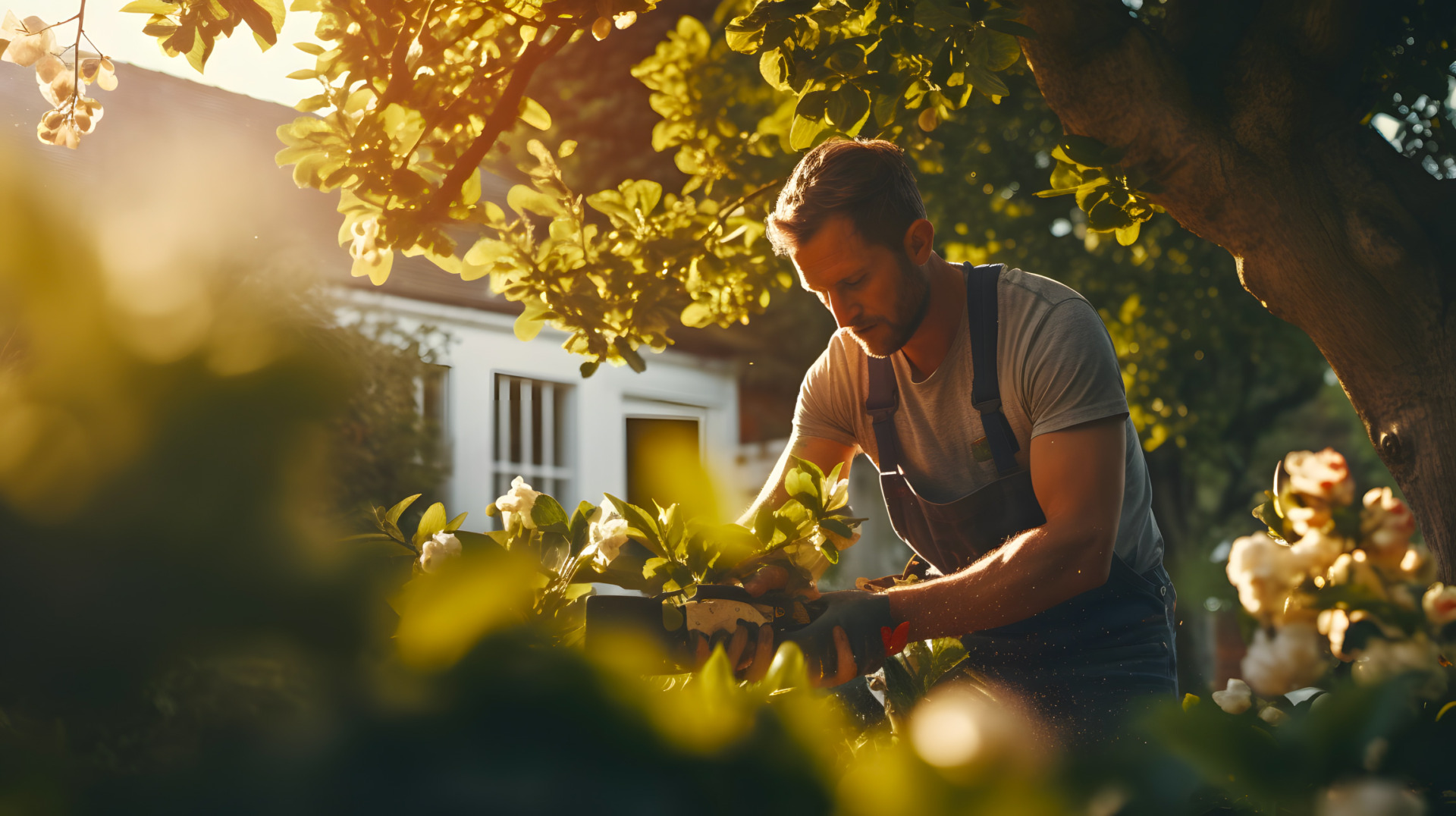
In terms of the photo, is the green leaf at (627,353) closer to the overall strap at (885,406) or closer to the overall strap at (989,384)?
the overall strap at (885,406)

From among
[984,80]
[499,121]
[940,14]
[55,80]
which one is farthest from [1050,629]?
[55,80]

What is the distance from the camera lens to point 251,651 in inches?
15.4

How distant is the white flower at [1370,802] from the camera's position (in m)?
0.50

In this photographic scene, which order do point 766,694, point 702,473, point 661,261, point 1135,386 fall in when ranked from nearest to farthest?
point 766,694 < point 702,473 < point 661,261 < point 1135,386

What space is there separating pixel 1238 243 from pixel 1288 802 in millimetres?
2048

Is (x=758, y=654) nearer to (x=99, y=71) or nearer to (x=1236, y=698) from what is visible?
(x=1236, y=698)

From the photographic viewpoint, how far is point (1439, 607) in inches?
37.2

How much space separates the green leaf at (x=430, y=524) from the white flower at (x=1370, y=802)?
1375mm

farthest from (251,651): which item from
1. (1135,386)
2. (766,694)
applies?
(1135,386)

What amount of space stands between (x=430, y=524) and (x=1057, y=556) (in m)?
1.26

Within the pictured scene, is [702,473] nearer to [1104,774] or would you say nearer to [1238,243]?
[1104,774]

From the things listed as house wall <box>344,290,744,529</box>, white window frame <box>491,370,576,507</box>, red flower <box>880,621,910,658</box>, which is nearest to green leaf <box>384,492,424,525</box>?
red flower <box>880,621,910,658</box>

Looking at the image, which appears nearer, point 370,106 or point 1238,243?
point 1238,243

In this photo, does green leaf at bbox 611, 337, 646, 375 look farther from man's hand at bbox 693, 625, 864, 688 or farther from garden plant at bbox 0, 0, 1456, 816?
man's hand at bbox 693, 625, 864, 688
